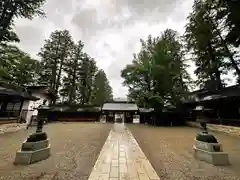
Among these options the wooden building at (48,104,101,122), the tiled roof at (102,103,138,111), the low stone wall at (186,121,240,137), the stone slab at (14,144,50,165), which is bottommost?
the stone slab at (14,144,50,165)

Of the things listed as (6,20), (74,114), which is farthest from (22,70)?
(6,20)

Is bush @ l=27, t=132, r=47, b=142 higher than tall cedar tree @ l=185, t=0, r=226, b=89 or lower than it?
lower

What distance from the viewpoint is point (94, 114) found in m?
23.0

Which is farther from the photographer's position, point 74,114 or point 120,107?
point 120,107

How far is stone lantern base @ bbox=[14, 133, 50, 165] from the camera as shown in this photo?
4.38 metres

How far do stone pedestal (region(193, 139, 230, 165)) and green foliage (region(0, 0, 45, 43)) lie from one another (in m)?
14.7

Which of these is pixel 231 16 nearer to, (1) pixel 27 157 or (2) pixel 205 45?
(2) pixel 205 45

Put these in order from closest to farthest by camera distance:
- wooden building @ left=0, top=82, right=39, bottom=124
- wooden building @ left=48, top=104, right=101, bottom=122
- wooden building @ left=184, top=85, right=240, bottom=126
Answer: wooden building @ left=184, top=85, right=240, bottom=126 < wooden building @ left=0, top=82, right=39, bottom=124 < wooden building @ left=48, top=104, right=101, bottom=122

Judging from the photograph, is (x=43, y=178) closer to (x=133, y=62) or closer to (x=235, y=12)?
(x=235, y=12)

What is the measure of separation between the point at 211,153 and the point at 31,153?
578 cm

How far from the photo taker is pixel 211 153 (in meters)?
4.61

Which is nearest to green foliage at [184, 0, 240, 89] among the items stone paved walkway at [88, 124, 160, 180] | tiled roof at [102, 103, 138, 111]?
tiled roof at [102, 103, 138, 111]

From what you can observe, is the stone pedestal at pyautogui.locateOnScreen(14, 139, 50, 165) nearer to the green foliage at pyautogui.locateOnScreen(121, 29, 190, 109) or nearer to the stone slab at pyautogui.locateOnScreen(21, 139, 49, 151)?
the stone slab at pyautogui.locateOnScreen(21, 139, 49, 151)

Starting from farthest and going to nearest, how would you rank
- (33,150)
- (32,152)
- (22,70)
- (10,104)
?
1. (22,70)
2. (10,104)
3. (33,150)
4. (32,152)
